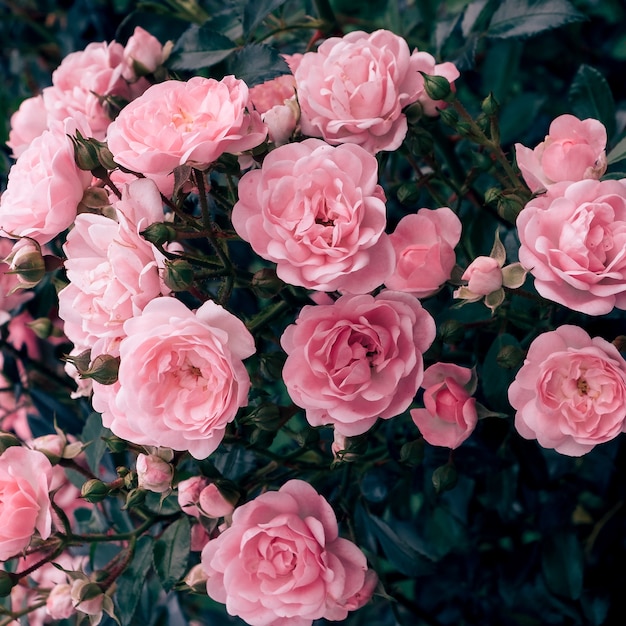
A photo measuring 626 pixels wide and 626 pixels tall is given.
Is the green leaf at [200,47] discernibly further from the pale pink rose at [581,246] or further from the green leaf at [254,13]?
the pale pink rose at [581,246]

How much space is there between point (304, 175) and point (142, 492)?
0.34 m

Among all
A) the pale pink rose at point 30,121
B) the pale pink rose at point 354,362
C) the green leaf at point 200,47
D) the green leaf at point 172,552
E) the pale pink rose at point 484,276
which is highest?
the green leaf at point 200,47

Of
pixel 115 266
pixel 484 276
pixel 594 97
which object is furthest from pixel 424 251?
pixel 594 97

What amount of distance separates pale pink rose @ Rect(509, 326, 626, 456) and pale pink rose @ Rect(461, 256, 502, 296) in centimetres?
6

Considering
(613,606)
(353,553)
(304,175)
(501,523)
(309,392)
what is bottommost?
(613,606)

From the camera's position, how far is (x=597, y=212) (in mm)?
613

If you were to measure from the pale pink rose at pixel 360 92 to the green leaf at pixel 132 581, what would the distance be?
19.9 inches

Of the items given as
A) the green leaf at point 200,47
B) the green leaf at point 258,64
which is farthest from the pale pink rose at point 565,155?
the green leaf at point 200,47

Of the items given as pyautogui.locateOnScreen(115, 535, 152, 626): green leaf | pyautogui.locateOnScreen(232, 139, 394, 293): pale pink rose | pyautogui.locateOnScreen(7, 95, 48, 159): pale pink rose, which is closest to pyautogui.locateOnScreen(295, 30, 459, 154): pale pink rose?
pyautogui.locateOnScreen(232, 139, 394, 293): pale pink rose

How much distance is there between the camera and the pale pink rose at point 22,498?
702 mm

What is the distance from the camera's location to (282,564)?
670mm

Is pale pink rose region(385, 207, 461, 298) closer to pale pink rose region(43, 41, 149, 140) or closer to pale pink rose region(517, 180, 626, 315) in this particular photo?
pale pink rose region(517, 180, 626, 315)

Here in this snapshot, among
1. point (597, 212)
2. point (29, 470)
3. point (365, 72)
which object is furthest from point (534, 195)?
point (29, 470)

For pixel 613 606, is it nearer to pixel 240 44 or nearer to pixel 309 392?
pixel 309 392
